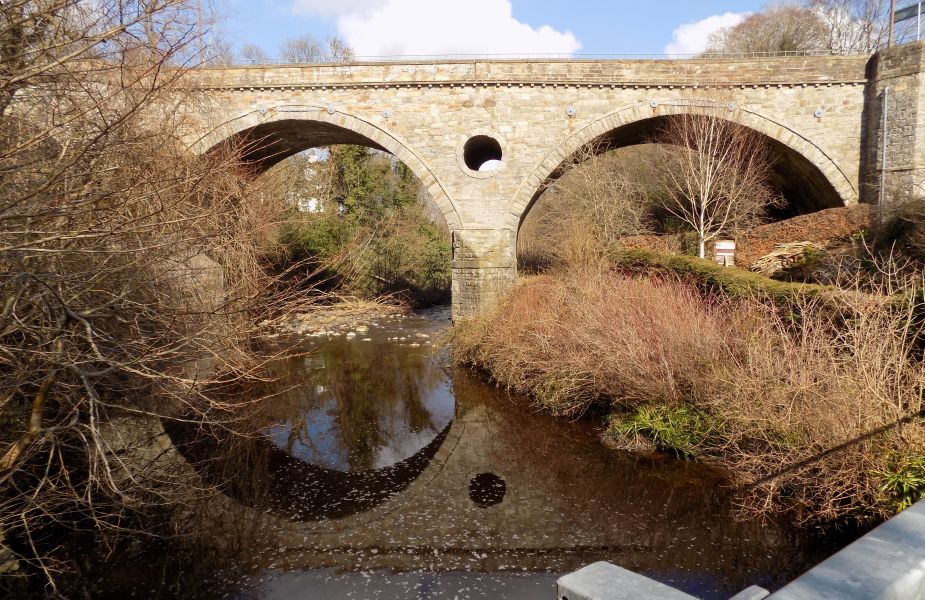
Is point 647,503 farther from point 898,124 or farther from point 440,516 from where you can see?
point 898,124

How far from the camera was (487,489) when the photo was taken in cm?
651

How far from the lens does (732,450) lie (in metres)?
6.59

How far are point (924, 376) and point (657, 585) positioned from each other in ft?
16.6

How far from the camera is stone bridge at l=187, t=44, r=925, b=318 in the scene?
14.1 m

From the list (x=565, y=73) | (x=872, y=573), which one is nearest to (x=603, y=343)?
(x=872, y=573)

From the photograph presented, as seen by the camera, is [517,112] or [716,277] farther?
[517,112]

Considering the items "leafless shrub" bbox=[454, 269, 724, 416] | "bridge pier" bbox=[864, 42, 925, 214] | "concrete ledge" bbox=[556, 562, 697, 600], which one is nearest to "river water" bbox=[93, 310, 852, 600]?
"leafless shrub" bbox=[454, 269, 724, 416]

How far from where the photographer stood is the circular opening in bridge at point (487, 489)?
623 cm

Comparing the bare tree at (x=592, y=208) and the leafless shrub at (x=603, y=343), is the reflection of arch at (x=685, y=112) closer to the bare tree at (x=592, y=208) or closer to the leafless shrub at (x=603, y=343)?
the bare tree at (x=592, y=208)

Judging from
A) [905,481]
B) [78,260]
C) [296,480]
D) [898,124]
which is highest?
[898,124]

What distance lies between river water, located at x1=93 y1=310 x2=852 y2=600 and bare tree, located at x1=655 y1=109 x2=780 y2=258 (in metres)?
8.94

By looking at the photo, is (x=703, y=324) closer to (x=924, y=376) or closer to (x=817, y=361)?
(x=817, y=361)

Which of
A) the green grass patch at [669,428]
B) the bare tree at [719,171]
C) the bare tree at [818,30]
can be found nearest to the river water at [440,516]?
the green grass patch at [669,428]

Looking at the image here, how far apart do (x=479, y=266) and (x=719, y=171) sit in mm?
6550
